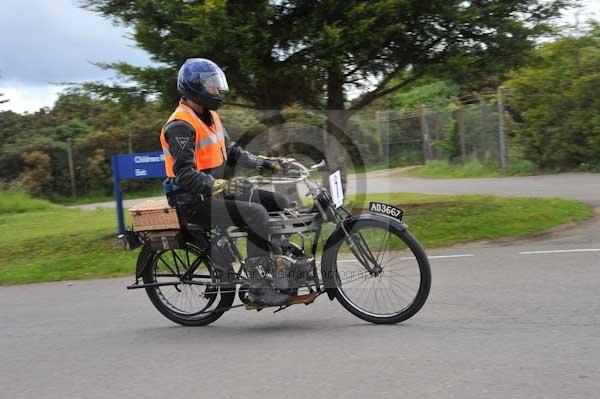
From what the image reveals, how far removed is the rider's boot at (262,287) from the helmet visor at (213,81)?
146cm

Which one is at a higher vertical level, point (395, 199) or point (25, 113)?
point (25, 113)

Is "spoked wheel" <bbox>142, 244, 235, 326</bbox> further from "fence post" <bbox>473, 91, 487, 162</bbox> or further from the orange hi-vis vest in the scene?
"fence post" <bbox>473, 91, 487, 162</bbox>

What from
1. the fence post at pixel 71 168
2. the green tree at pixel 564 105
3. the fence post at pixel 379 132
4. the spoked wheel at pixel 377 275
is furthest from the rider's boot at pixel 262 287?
the fence post at pixel 71 168

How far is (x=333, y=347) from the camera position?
5062mm

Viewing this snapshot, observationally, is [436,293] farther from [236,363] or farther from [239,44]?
[239,44]

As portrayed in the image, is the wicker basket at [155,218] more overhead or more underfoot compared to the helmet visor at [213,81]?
more underfoot

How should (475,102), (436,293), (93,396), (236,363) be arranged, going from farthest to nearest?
1. (475,102)
2. (436,293)
3. (236,363)
4. (93,396)

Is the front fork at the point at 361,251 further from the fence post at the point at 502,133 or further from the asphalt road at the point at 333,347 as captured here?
the fence post at the point at 502,133

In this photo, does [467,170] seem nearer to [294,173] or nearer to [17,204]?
[17,204]

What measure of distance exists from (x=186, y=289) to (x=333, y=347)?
171cm

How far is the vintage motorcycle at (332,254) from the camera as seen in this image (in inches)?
216

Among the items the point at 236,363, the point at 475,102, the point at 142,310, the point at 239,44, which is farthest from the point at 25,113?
the point at 236,363

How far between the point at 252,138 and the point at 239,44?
4.07 meters

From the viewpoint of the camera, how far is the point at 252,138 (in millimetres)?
14203
